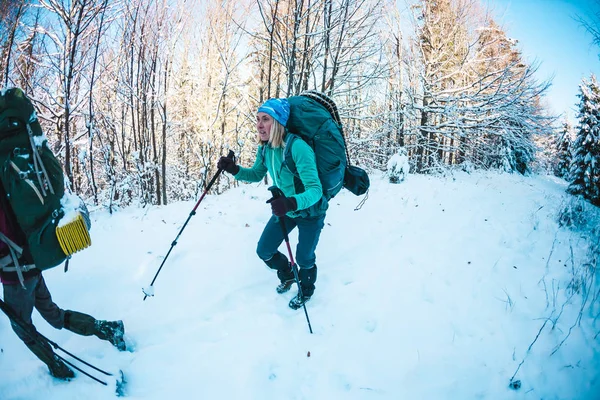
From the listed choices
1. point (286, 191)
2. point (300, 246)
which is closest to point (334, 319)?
point (300, 246)

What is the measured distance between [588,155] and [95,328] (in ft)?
79.0

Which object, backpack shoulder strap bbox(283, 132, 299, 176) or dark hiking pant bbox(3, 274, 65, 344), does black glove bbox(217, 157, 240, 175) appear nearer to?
backpack shoulder strap bbox(283, 132, 299, 176)

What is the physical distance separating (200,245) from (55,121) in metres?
5.19

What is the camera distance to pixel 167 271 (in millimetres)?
3379

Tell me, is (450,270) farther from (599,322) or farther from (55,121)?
(55,121)

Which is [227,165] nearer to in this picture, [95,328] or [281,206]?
[281,206]

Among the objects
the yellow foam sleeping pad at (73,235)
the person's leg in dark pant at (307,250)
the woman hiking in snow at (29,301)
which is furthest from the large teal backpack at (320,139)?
the woman hiking in snow at (29,301)

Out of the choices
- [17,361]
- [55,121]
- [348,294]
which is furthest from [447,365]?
[55,121]

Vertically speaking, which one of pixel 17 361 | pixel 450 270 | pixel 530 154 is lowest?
pixel 17 361

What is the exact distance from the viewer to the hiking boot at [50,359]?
184 centimetres

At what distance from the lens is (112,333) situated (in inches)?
84.2

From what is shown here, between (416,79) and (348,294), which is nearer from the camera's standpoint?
(348,294)

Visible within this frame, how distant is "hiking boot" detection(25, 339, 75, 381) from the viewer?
1837 millimetres

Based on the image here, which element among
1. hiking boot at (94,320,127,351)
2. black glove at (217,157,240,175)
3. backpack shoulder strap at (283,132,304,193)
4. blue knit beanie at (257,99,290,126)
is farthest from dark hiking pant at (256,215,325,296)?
hiking boot at (94,320,127,351)
